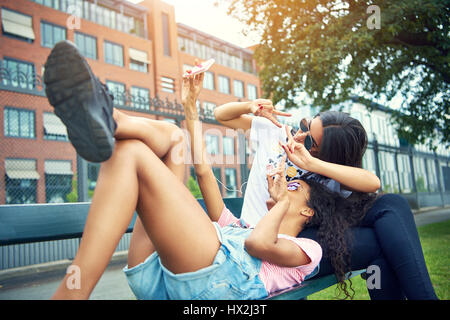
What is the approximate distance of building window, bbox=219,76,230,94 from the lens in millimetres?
29267

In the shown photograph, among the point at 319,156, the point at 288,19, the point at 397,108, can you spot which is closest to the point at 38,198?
the point at 288,19

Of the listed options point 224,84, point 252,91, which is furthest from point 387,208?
point 252,91

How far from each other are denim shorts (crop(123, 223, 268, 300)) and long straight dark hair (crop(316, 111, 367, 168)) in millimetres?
711

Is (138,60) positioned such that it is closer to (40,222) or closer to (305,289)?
(40,222)

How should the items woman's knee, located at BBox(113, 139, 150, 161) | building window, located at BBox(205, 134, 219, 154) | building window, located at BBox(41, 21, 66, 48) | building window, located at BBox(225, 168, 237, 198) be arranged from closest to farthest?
woman's knee, located at BBox(113, 139, 150, 161) → building window, located at BBox(225, 168, 237, 198) → building window, located at BBox(205, 134, 219, 154) → building window, located at BBox(41, 21, 66, 48)

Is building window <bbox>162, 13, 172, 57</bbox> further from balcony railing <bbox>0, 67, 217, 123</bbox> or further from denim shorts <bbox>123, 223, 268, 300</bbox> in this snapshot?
denim shorts <bbox>123, 223, 268, 300</bbox>

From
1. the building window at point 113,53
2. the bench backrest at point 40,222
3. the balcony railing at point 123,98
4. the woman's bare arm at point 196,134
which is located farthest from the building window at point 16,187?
the building window at point 113,53

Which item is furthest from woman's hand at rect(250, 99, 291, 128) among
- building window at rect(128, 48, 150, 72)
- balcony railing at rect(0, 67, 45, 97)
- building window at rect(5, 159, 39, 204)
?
building window at rect(128, 48, 150, 72)

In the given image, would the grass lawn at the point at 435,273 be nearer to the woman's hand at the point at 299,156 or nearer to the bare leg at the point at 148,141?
the woman's hand at the point at 299,156

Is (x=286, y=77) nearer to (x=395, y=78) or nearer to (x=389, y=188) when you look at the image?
(x=395, y=78)

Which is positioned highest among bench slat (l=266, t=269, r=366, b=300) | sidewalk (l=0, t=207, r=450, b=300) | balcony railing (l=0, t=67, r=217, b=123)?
balcony railing (l=0, t=67, r=217, b=123)

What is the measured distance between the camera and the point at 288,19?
8250 millimetres

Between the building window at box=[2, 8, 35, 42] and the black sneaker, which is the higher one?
the building window at box=[2, 8, 35, 42]

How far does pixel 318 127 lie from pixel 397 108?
8.30 meters
